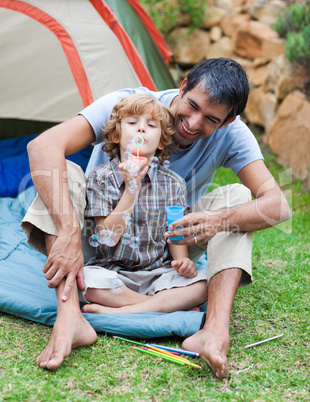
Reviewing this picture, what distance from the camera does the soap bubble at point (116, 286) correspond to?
1.83 meters

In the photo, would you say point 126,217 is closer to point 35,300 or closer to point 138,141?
point 138,141

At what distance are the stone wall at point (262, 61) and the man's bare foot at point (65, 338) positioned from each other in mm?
2695

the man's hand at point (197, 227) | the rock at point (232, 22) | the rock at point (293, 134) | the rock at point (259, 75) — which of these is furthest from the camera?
the rock at point (232, 22)

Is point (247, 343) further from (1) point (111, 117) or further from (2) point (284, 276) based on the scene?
(1) point (111, 117)

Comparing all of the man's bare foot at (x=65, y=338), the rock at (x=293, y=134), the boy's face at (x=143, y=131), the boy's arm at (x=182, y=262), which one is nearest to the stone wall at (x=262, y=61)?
the rock at (x=293, y=134)

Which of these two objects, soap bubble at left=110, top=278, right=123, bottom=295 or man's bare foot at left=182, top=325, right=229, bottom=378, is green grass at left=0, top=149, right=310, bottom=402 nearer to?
man's bare foot at left=182, top=325, right=229, bottom=378

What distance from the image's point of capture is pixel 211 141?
2.18 meters

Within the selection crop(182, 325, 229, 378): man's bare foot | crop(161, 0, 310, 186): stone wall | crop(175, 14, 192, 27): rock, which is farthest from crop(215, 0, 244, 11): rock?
crop(182, 325, 229, 378): man's bare foot

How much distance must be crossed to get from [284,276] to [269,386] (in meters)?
1.00

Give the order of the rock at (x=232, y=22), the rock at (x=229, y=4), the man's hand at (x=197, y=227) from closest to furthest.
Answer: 1. the man's hand at (x=197, y=227)
2. the rock at (x=232, y=22)
3. the rock at (x=229, y=4)

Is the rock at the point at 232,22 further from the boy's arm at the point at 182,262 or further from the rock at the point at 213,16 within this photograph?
the boy's arm at the point at 182,262

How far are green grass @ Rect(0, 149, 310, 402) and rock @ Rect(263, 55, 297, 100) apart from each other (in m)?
2.71

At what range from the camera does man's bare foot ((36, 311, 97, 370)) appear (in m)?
1.51

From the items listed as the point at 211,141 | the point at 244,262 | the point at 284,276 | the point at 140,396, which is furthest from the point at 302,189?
the point at 140,396
